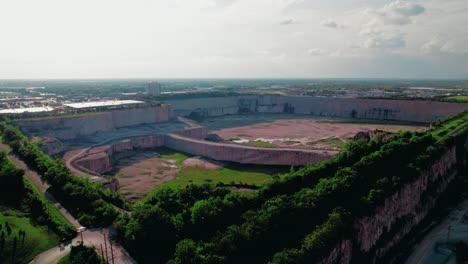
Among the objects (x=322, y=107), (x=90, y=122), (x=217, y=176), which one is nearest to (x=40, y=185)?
(x=217, y=176)

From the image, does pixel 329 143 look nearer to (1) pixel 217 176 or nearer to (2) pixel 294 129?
(2) pixel 294 129

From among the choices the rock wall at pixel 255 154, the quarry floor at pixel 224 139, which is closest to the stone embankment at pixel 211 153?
the rock wall at pixel 255 154

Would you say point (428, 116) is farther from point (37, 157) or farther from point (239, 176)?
point (37, 157)

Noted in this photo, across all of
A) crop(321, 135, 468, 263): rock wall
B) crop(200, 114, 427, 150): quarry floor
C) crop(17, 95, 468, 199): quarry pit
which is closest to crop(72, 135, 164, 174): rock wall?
crop(17, 95, 468, 199): quarry pit

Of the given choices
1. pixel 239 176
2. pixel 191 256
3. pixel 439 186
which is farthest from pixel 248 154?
pixel 191 256

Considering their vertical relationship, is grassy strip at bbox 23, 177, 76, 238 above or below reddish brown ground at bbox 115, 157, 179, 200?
above

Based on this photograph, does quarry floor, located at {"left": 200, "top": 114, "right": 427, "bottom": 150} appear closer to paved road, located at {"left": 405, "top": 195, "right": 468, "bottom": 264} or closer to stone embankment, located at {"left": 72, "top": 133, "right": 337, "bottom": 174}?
stone embankment, located at {"left": 72, "top": 133, "right": 337, "bottom": 174}
